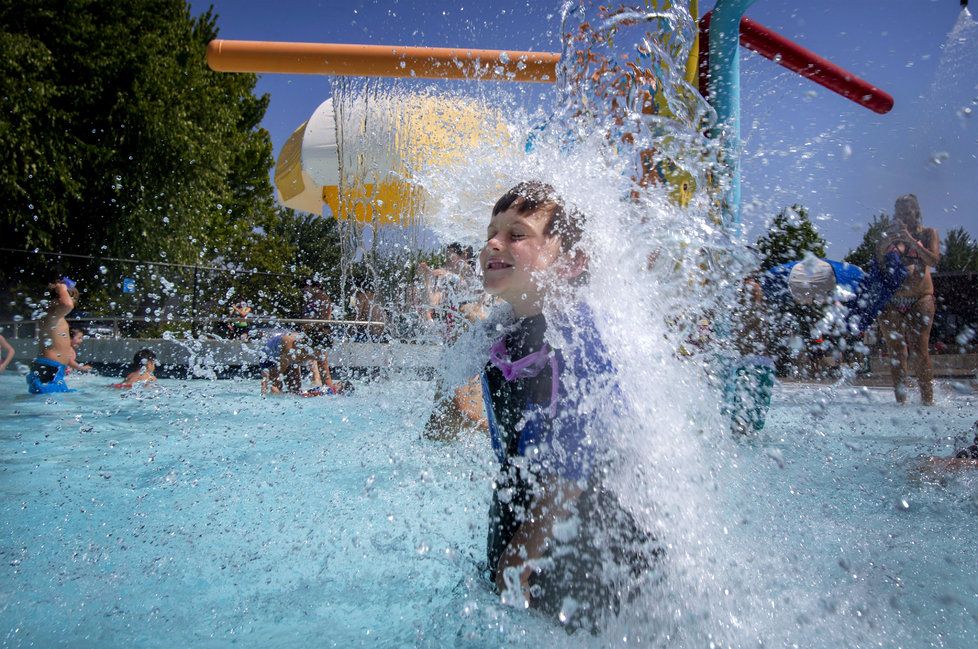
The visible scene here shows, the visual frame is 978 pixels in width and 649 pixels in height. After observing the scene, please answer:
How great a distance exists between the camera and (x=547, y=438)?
5.62 feet

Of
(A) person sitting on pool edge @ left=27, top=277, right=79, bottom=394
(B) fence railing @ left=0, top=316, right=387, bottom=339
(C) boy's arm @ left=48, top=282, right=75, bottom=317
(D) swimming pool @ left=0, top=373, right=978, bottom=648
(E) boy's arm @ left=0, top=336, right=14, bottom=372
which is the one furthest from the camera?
(B) fence railing @ left=0, top=316, right=387, bottom=339

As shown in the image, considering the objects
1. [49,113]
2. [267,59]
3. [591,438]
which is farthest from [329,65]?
[49,113]

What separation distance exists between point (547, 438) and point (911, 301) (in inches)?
176

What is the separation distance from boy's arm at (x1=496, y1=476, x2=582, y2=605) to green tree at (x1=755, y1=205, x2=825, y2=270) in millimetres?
2142

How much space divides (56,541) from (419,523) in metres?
1.16

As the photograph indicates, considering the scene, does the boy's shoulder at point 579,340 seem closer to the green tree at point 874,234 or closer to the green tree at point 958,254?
the green tree at point 874,234

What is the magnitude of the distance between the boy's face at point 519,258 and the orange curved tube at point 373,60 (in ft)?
8.49

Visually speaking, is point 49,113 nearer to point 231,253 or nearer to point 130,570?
point 231,253

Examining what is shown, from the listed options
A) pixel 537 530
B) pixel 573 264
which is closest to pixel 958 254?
pixel 573 264

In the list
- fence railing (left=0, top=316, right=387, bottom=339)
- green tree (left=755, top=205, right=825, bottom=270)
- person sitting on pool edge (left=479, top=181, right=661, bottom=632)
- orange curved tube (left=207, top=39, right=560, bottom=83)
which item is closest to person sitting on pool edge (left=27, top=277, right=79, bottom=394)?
fence railing (left=0, top=316, right=387, bottom=339)

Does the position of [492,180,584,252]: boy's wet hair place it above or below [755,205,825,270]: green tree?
below

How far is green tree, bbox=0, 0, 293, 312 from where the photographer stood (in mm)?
12375

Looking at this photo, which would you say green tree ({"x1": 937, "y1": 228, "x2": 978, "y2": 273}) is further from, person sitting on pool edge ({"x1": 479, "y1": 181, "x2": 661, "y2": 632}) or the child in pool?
the child in pool

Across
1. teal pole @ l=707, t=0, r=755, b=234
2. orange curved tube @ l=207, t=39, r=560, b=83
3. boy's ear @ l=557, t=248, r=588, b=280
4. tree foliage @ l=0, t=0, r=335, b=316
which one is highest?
tree foliage @ l=0, t=0, r=335, b=316
